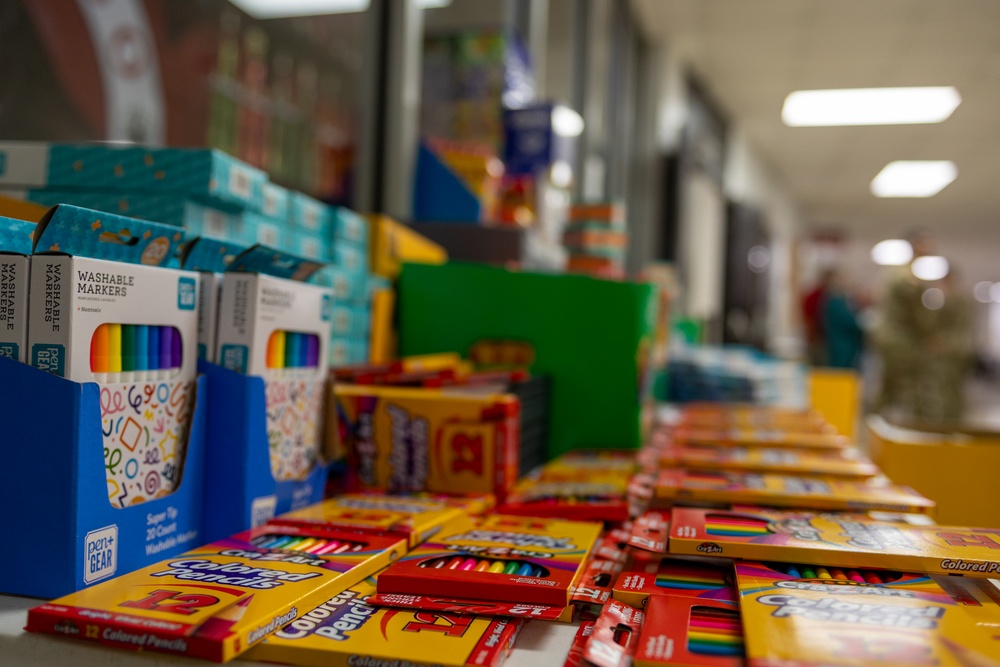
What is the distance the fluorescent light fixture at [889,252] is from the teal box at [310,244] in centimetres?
1509

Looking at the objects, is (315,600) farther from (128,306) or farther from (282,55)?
(282,55)

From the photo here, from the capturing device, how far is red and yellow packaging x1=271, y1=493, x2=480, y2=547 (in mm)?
862

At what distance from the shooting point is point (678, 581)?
0.74 meters

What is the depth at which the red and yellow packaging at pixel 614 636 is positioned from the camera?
A: 22.3 inches

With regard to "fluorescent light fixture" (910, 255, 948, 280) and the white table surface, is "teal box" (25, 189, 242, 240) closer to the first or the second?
the white table surface

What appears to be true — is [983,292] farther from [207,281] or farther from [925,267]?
[207,281]

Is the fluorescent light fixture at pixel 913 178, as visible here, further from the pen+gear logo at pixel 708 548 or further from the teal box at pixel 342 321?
the pen+gear logo at pixel 708 548

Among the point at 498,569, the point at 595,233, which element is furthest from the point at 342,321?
the point at 595,233

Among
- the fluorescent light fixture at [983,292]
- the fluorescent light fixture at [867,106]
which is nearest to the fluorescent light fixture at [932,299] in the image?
the fluorescent light fixture at [867,106]

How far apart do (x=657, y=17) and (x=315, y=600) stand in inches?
225

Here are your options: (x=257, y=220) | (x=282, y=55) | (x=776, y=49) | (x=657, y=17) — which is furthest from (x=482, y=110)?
(x=776, y=49)

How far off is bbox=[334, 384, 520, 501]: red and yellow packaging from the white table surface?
480mm

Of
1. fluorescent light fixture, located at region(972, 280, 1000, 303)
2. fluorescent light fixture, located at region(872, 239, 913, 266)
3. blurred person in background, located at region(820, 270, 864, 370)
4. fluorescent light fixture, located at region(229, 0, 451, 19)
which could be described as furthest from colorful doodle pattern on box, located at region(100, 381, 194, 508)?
fluorescent light fixture, located at region(972, 280, 1000, 303)

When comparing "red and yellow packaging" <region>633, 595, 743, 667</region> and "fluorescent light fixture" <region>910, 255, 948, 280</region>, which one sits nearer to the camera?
"red and yellow packaging" <region>633, 595, 743, 667</region>
